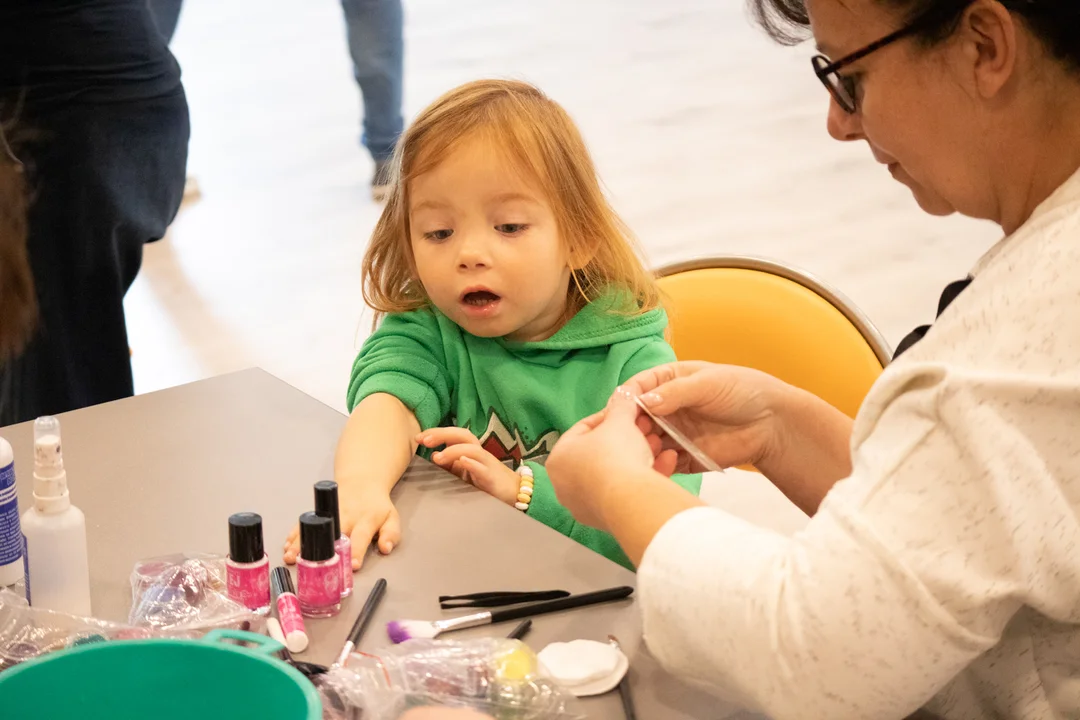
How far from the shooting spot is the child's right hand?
1.10 m

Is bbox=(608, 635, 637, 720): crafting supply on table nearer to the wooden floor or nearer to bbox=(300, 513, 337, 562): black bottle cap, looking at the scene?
bbox=(300, 513, 337, 562): black bottle cap

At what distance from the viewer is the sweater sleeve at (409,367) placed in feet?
4.74

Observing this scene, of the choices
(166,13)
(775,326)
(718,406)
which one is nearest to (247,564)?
(718,406)

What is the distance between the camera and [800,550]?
2.47ft

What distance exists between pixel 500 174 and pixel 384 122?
3.06m

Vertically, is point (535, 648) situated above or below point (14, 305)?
below

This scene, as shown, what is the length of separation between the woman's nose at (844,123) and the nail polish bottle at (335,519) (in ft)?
1.59

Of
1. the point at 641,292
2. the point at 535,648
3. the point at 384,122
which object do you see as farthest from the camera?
the point at 384,122

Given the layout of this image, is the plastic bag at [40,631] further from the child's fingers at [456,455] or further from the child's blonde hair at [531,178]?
the child's blonde hair at [531,178]

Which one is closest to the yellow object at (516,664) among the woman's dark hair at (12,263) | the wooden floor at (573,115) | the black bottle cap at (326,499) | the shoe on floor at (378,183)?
the black bottle cap at (326,499)

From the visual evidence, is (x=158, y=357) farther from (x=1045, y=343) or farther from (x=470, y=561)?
(x=1045, y=343)

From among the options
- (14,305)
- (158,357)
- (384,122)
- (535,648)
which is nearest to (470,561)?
(535,648)

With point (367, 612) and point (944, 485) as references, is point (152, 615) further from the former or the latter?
point (944, 485)

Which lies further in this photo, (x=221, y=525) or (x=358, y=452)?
(x=358, y=452)
